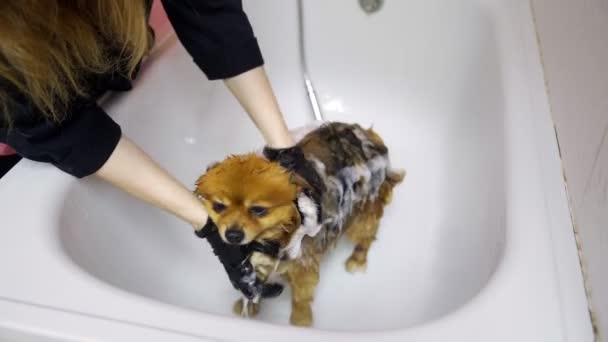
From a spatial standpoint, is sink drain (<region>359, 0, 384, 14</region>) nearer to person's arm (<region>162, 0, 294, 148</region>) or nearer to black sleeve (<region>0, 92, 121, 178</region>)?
person's arm (<region>162, 0, 294, 148</region>)

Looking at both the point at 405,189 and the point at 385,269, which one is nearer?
the point at 385,269

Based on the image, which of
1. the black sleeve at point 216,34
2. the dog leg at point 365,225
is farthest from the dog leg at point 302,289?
the black sleeve at point 216,34

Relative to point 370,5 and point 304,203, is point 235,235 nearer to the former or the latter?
point 304,203

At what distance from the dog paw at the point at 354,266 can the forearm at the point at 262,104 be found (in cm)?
28

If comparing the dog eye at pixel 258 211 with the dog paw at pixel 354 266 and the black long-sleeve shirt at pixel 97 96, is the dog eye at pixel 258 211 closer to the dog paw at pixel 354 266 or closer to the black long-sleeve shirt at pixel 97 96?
the black long-sleeve shirt at pixel 97 96

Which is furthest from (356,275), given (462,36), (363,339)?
(462,36)

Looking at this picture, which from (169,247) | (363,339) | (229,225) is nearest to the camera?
(363,339)

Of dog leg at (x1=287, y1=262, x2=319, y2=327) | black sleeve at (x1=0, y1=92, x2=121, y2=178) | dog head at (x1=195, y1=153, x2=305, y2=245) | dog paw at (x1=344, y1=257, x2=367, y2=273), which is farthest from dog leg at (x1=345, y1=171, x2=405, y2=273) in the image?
black sleeve at (x1=0, y1=92, x2=121, y2=178)

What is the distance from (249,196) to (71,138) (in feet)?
0.80

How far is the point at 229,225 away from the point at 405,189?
569 millimetres

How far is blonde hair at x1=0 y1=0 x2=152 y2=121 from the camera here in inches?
23.0

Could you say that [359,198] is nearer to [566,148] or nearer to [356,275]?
[356,275]

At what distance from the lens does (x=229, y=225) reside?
73cm

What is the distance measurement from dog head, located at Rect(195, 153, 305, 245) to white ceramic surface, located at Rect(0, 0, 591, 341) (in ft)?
0.40
